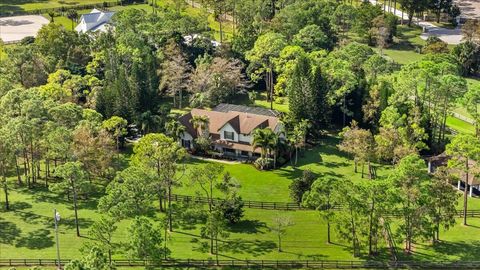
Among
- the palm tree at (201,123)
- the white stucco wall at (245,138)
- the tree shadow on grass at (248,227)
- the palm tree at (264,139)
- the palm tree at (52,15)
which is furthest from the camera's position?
the palm tree at (52,15)

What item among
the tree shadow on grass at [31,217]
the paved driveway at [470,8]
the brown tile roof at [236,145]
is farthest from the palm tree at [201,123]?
the paved driveway at [470,8]

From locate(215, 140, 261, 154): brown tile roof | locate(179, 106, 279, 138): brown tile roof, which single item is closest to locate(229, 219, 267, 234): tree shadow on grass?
locate(215, 140, 261, 154): brown tile roof

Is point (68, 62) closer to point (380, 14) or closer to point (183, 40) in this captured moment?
point (183, 40)

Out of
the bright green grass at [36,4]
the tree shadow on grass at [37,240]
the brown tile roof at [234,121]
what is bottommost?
the tree shadow on grass at [37,240]

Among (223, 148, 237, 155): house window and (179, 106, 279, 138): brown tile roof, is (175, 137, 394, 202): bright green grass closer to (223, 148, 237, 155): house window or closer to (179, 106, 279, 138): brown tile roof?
(223, 148, 237, 155): house window

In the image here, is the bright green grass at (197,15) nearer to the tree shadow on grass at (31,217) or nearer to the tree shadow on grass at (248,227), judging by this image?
the tree shadow on grass at (248,227)

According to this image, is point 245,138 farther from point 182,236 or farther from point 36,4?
point 36,4

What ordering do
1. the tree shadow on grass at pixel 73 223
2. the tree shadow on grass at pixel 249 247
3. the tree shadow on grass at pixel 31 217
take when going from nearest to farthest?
the tree shadow on grass at pixel 249 247 → the tree shadow on grass at pixel 73 223 → the tree shadow on grass at pixel 31 217
